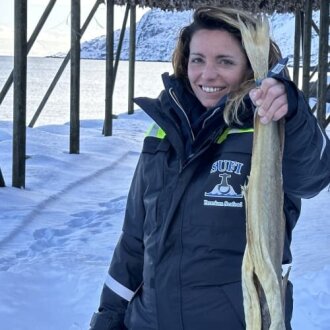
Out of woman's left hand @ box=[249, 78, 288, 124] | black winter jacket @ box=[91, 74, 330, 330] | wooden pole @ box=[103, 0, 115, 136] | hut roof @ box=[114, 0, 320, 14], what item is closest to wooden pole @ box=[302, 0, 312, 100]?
hut roof @ box=[114, 0, 320, 14]

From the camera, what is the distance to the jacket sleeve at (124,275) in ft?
7.53

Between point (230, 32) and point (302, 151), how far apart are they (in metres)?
0.42

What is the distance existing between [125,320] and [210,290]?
1.38 feet

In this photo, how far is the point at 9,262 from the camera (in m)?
4.91

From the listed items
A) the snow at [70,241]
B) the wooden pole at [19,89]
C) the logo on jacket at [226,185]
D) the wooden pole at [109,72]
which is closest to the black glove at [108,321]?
the logo on jacket at [226,185]

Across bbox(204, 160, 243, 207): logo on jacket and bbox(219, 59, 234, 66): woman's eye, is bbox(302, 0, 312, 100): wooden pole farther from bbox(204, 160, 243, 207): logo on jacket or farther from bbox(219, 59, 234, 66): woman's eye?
bbox(204, 160, 243, 207): logo on jacket

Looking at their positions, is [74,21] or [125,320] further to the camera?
[74,21]

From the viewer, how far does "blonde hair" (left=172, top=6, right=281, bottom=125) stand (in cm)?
191

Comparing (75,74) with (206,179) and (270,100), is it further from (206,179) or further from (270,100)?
(270,100)

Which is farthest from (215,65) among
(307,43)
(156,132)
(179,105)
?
(307,43)

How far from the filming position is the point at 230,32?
2.04 meters

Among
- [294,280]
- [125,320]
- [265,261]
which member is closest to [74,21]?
[294,280]

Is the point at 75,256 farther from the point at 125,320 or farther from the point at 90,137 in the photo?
the point at 90,137

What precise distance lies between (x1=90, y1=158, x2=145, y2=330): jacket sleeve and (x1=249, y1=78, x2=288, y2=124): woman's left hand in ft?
2.41
